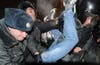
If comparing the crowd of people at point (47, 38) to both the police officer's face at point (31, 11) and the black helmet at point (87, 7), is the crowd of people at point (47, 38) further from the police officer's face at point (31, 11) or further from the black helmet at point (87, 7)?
the black helmet at point (87, 7)

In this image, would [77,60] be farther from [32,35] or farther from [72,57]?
[32,35]

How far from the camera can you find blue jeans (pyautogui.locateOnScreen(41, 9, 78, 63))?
2912 millimetres

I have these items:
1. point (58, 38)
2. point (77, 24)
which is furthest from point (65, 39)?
point (77, 24)

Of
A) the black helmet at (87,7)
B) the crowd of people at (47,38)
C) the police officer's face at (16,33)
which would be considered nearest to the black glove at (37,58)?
the crowd of people at (47,38)

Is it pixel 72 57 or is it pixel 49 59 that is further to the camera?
pixel 72 57

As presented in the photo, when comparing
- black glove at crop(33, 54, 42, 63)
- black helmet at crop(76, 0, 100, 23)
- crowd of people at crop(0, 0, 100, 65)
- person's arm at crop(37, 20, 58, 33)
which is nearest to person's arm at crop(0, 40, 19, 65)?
crowd of people at crop(0, 0, 100, 65)

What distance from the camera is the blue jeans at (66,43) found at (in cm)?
291

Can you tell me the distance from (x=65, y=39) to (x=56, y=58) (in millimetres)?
231

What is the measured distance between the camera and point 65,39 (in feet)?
9.73

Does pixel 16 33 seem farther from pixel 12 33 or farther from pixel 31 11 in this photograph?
pixel 31 11

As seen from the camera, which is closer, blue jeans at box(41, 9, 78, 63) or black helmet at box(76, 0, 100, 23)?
blue jeans at box(41, 9, 78, 63)

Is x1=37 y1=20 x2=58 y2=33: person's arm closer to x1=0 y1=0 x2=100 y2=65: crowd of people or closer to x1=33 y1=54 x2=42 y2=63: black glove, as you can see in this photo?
x1=0 y1=0 x2=100 y2=65: crowd of people

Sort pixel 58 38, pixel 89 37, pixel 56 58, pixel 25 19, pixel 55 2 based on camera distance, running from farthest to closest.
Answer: pixel 55 2 → pixel 89 37 → pixel 58 38 → pixel 56 58 → pixel 25 19

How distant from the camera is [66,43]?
294 centimetres
